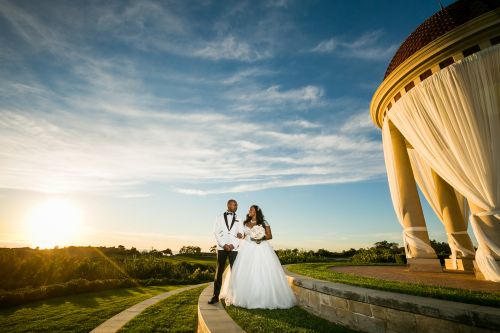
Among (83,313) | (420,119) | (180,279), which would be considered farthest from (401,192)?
(180,279)

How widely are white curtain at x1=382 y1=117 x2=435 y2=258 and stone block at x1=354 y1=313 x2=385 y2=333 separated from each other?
25.9 ft

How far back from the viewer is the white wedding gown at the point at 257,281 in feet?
20.6

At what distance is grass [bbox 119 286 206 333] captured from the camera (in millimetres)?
6254

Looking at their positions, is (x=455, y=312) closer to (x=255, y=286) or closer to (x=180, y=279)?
(x=255, y=286)

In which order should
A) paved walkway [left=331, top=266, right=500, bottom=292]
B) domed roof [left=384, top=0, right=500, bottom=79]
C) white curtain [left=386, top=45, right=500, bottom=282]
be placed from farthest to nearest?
domed roof [left=384, top=0, right=500, bottom=79]
white curtain [left=386, top=45, right=500, bottom=282]
paved walkway [left=331, top=266, right=500, bottom=292]

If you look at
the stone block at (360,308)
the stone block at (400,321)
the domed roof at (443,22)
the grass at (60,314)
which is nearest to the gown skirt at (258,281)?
the stone block at (360,308)

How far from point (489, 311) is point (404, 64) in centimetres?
1011

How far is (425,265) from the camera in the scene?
10281 mm

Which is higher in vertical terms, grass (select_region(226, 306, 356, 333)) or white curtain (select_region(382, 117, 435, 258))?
white curtain (select_region(382, 117, 435, 258))

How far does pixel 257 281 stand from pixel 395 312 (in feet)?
10.8

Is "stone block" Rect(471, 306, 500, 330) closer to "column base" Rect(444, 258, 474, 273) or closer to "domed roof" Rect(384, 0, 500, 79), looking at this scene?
"column base" Rect(444, 258, 474, 273)

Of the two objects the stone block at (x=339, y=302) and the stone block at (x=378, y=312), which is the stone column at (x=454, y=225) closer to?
the stone block at (x=339, y=302)

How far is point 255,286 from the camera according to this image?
6.39 metres

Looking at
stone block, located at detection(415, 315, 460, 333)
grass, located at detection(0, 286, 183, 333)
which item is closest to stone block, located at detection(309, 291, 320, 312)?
stone block, located at detection(415, 315, 460, 333)
